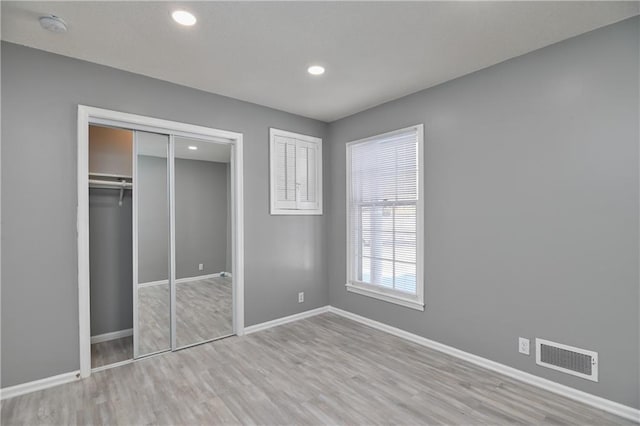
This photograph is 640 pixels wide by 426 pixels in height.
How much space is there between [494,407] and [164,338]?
9.73ft

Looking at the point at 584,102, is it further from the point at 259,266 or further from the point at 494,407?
the point at 259,266

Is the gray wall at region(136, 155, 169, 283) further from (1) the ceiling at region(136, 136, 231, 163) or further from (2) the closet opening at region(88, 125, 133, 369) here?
(2) the closet opening at region(88, 125, 133, 369)

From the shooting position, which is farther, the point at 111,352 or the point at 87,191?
the point at 111,352

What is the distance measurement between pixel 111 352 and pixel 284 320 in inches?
71.9

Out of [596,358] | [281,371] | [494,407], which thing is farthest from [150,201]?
[596,358]

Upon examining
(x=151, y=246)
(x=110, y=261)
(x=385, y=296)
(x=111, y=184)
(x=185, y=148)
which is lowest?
(x=385, y=296)

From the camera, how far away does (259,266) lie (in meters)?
3.79

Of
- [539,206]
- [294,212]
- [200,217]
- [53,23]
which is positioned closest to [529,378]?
[539,206]

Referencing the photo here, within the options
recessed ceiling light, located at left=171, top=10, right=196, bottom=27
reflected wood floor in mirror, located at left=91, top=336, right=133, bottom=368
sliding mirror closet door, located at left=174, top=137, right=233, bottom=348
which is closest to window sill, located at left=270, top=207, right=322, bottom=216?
sliding mirror closet door, located at left=174, top=137, right=233, bottom=348

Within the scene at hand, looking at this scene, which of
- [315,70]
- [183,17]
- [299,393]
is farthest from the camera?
[315,70]

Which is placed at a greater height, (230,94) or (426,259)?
(230,94)

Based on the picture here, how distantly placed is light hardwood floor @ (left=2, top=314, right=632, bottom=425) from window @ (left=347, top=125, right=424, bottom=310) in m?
0.74

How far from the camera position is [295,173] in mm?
4141

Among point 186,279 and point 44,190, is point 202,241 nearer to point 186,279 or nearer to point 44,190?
point 186,279
